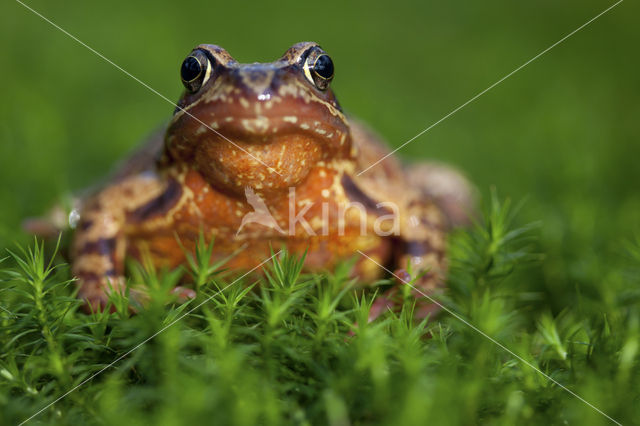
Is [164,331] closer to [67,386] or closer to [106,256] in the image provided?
[67,386]

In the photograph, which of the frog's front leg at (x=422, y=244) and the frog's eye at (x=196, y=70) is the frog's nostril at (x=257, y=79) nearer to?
the frog's eye at (x=196, y=70)

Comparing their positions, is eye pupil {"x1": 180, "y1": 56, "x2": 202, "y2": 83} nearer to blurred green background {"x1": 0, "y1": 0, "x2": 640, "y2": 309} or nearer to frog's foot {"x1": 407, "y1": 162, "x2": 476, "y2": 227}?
blurred green background {"x1": 0, "y1": 0, "x2": 640, "y2": 309}

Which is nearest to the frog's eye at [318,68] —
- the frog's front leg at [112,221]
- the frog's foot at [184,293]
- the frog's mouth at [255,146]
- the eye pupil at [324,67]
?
the eye pupil at [324,67]

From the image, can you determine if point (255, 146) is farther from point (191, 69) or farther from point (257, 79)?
point (191, 69)

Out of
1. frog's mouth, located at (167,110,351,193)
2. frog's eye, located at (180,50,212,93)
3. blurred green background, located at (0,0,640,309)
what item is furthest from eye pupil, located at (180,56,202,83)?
blurred green background, located at (0,0,640,309)

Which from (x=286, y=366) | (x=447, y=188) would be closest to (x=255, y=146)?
(x=286, y=366)
